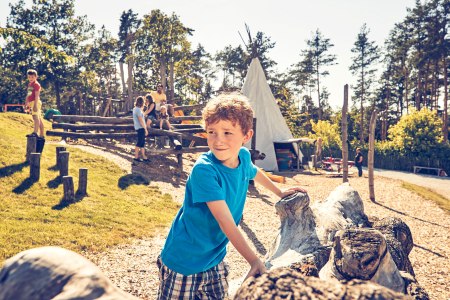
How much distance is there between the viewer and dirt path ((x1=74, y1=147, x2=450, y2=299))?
5781 millimetres

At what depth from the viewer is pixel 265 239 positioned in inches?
324

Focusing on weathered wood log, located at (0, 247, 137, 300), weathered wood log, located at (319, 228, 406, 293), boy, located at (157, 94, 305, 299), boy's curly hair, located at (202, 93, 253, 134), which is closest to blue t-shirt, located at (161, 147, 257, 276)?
boy, located at (157, 94, 305, 299)

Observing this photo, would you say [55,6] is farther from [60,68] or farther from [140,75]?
[140,75]

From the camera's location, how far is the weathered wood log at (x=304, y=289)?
1.16 m

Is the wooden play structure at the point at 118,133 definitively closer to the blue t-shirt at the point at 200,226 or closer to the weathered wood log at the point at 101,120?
the weathered wood log at the point at 101,120

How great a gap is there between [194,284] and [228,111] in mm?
1082

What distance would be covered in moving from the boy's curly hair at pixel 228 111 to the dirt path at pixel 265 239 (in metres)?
3.76

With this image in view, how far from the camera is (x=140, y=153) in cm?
1421

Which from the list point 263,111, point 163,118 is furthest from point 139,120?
point 263,111

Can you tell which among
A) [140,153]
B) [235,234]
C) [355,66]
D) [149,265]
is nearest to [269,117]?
[140,153]

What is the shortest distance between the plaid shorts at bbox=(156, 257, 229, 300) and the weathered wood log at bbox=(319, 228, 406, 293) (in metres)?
1.23

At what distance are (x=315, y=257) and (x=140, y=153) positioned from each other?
10.8 meters

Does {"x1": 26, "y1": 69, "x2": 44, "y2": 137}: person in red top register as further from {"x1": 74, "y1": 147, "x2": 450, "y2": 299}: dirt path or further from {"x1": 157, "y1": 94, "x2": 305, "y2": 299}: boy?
{"x1": 157, "y1": 94, "x2": 305, "y2": 299}: boy

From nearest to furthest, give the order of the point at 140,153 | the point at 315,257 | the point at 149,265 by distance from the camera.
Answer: the point at 315,257 → the point at 149,265 → the point at 140,153
